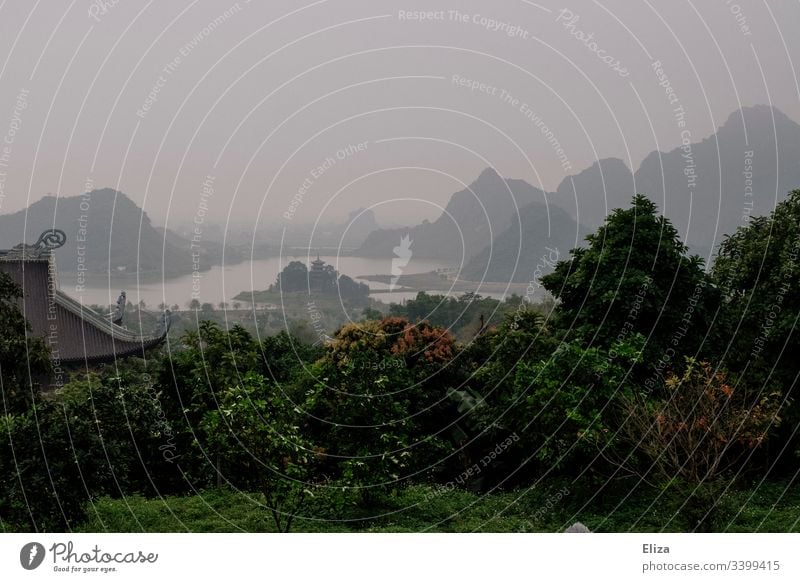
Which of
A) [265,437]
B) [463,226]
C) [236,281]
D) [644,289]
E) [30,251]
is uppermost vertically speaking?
[463,226]

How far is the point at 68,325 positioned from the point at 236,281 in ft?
16.5

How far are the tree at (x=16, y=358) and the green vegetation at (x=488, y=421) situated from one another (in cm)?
5

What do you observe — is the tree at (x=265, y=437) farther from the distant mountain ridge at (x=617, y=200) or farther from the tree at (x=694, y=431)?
the distant mountain ridge at (x=617, y=200)

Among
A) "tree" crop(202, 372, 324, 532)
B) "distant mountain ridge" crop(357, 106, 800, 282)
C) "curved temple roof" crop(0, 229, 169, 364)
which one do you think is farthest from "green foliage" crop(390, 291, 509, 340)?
"tree" crop(202, 372, 324, 532)

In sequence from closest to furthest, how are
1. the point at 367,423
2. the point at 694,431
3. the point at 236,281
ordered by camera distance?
the point at 694,431 < the point at 367,423 < the point at 236,281

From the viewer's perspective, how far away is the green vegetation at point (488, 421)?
1178cm

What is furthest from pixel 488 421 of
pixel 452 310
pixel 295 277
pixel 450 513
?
pixel 452 310

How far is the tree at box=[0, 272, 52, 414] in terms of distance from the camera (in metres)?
12.0

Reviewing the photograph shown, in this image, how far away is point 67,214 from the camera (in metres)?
29.7

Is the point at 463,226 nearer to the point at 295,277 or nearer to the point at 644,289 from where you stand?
the point at 295,277

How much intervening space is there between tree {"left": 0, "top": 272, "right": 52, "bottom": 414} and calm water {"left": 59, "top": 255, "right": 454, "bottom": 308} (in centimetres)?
354

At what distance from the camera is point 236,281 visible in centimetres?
2081

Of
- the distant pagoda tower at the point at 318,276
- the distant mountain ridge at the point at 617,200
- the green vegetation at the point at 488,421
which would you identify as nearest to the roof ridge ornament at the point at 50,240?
the green vegetation at the point at 488,421
